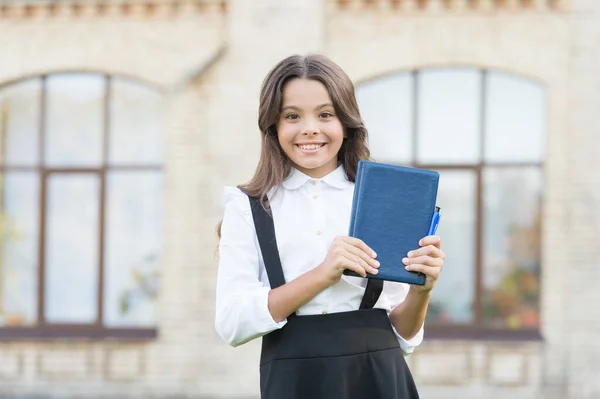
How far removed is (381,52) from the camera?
363 inches

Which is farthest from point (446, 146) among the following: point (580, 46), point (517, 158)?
point (580, 46)

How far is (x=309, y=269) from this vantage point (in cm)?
271

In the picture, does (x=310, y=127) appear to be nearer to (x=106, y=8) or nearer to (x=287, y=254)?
(x=287, y=254)

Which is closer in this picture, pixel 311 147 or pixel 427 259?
pixel 427 259

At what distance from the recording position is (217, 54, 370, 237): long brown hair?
276 centimetres

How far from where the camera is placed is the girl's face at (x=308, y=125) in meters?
2.75

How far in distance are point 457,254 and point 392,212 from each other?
6960 millimetres

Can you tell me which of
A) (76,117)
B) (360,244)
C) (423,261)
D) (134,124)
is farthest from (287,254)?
(76,117)

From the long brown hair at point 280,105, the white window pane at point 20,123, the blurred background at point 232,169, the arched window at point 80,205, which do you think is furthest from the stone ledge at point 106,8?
the long brown hair at point 280,105

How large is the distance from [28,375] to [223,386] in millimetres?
1932

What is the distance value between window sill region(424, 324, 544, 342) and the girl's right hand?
6.88 m

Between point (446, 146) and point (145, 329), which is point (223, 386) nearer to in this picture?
point (145, 329)

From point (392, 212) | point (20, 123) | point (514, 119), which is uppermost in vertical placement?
point (514, 119)

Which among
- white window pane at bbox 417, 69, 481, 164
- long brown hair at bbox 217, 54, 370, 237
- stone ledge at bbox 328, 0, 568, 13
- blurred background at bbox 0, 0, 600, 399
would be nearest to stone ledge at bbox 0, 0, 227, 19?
blurred background at bbox 0, 0, 600, 399
